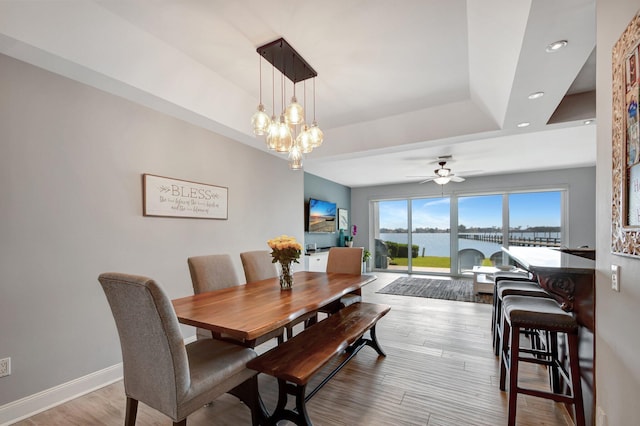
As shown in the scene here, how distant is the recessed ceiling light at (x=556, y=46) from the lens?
5.76ft

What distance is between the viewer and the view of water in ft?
23.2

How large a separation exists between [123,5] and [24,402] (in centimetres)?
285

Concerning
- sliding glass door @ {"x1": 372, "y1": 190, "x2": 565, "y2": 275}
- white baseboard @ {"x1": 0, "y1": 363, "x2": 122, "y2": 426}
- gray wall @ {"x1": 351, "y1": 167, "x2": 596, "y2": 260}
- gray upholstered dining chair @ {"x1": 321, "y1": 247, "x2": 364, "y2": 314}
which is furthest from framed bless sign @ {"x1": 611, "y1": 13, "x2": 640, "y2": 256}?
sliding glass door @ {"x1": 372, "y1": 190, "x2": 565, "y2": 275}

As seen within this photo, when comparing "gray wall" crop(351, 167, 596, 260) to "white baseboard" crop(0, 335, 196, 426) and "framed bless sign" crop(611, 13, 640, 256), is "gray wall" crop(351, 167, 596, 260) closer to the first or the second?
"framed bless sign" crop(611, 13, 640, 256)

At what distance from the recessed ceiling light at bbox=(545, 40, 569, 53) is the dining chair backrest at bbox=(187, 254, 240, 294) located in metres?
2.95

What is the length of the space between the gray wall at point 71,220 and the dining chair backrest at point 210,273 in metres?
0.65

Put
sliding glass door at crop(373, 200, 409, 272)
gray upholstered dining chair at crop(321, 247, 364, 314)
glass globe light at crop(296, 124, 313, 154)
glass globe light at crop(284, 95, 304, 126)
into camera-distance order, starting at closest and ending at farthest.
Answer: glass globe light at crop(284, 95, 304, 126) < glass globe light at crop(296, 124, 313, 154) < gray upholstered dining chair at crop(321, 247, 364, 314) < sliding glass door at crop(373, 200, 409, 272)

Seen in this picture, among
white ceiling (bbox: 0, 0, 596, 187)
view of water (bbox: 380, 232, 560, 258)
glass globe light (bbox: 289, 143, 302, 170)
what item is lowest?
view of water (bbox: 380, 232, 560, 258)

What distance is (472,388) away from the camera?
2252mm

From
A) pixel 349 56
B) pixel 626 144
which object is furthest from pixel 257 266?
pixel 626 144

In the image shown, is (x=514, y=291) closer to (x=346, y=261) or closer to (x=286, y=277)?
(x=346, y=261)

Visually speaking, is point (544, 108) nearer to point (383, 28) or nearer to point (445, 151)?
point (383, 28)

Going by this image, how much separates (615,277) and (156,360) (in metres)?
2.16

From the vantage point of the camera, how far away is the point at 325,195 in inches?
289
